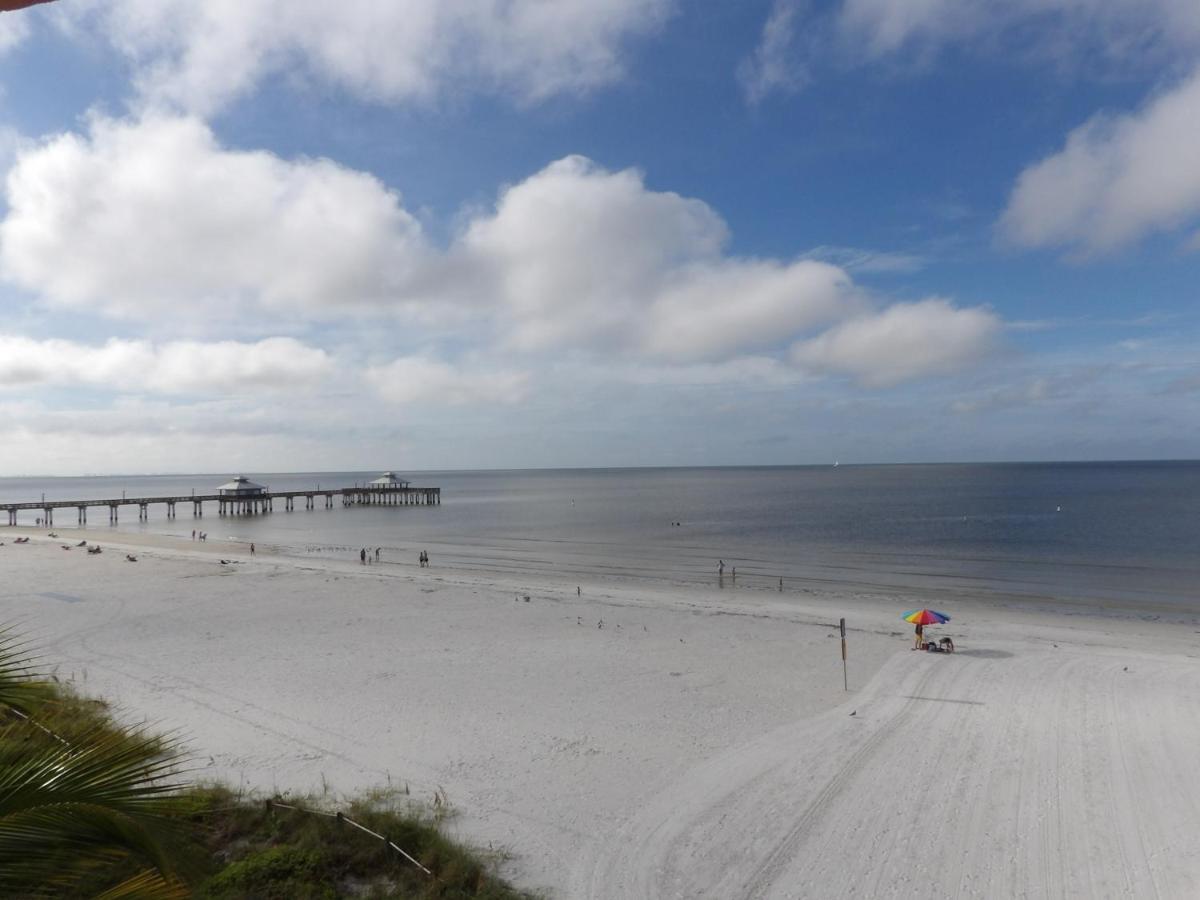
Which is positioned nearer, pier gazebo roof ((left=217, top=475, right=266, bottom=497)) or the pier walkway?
the pier walkway

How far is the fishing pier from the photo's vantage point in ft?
243

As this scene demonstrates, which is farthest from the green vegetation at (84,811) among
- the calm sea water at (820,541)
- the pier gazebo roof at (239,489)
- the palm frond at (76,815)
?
the pier gazebo roof at (239,489)

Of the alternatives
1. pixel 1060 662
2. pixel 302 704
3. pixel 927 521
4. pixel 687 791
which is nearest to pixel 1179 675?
pixel 1060 662

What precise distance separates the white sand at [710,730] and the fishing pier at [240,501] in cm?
5882

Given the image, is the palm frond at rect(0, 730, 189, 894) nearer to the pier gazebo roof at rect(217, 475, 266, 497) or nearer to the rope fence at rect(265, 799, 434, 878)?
the rope fence at rect(265, 799, 434, 878)

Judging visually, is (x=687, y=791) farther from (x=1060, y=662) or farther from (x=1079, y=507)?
(x=1079, y=507)

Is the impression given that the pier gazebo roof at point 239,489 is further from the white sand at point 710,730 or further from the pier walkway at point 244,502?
the white sand at point 710,730

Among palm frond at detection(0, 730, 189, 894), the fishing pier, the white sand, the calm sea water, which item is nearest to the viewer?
palm frond at detection(0, 730, 189, 894)

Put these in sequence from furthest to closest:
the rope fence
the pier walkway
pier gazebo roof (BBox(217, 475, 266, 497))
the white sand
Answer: pier gazebo roof (BBox(217, 475, 266, 497)), the pier walkway, the white sand, the rope fence

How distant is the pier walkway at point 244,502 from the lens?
243 feet

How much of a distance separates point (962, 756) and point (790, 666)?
6080mm

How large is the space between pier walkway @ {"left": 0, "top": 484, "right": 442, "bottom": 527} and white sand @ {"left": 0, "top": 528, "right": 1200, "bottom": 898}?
5882cm

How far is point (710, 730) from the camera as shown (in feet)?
43.3

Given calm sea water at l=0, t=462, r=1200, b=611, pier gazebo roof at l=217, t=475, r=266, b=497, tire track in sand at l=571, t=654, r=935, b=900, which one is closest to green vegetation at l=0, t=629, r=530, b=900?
tire track in sand at l=571, t=654, r=935, b=900
